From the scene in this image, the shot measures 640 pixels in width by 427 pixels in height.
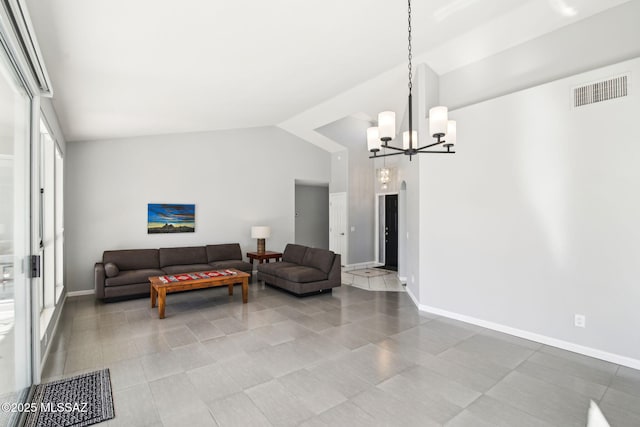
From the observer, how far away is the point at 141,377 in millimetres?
2873

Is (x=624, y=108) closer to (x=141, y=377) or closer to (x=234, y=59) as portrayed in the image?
(x=234, y=59)

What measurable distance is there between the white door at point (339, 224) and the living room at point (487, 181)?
6.95 ft

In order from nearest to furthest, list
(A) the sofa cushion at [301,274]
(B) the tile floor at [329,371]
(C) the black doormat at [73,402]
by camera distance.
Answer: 1. (C) the black doormat at [73,402]
2. (B) the tile floor at [329,371]
3. (A) the sofa cushion at [301,274]

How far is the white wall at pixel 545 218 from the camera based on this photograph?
10.5 ft

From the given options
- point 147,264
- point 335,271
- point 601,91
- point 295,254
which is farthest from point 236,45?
point 147,264

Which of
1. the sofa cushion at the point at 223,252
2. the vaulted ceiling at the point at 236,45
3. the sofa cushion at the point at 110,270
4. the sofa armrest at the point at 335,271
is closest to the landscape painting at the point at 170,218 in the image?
the sofa cushion at the point at 223,252

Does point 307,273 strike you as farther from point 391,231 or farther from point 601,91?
point 601,91

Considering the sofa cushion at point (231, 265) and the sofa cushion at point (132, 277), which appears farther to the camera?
the sofa cushion at point (231, 265)

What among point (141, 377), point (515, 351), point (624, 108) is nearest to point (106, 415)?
point (141, 377)

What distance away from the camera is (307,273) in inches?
224

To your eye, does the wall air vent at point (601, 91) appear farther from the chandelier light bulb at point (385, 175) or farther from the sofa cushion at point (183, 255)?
the sofa cushion at point (183, 255)

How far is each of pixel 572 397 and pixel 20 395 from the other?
4195mm

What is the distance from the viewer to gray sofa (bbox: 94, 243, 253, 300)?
17.0 ft

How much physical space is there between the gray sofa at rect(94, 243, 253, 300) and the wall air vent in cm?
576
